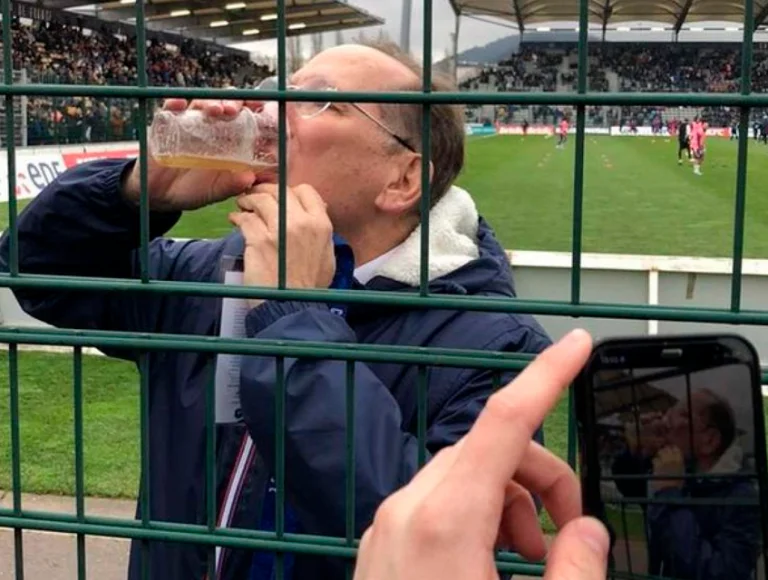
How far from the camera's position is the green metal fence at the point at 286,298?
1.19m

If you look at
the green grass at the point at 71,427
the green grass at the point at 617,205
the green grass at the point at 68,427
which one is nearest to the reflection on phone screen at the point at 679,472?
the green grass at the point at 71,427

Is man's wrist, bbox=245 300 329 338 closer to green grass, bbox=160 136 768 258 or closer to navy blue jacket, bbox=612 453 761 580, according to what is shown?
navy blue jacket, bbox=612 453 761 580

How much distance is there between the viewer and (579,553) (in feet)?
2.25

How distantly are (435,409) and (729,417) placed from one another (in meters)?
0.78

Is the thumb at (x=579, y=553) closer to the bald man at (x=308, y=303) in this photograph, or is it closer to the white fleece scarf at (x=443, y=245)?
the bald man at (x=308, y=303)

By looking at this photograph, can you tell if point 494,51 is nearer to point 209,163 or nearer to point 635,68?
point 635,68

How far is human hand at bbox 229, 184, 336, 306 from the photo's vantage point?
1386mm

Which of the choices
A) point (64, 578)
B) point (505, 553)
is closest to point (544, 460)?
point (505, 553)

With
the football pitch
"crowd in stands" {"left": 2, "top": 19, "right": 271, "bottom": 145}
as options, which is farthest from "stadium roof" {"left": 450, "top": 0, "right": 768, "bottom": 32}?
"crowd in stands" {"left": 2, "top": 19, "right": 271, "bottom": 145}

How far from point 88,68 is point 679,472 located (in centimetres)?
2862

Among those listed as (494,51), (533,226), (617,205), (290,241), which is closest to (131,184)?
(290,241)

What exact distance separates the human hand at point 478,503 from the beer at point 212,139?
849mm

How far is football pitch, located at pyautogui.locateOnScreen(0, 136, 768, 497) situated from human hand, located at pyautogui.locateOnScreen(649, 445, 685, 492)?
54 centimetres

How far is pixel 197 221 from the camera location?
50.5 feet
